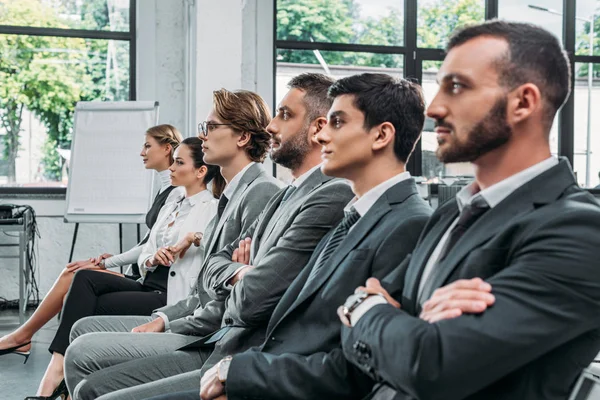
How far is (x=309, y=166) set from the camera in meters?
2.41

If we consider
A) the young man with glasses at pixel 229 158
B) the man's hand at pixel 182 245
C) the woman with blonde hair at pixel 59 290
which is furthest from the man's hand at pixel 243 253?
the woman with blonde hair at pixel 59 290

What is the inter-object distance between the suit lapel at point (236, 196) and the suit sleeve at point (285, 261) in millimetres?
804

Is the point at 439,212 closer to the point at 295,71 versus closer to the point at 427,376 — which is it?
the point at 427,376

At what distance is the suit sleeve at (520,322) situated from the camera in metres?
1.09

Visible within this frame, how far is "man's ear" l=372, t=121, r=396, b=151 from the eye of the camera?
1.82 meters

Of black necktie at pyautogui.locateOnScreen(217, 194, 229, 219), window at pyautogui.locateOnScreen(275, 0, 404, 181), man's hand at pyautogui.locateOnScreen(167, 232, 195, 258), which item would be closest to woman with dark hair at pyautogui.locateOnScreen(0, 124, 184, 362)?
man's hand at pyautogui.locateOnScreen(167, 232, 195, 258)

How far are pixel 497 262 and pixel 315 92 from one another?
133 centimetres

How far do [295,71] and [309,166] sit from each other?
5.38m

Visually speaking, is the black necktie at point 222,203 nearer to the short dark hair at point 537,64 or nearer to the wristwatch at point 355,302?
the wristwatch at point 355,302

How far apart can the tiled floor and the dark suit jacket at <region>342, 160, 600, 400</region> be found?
296 centimetres

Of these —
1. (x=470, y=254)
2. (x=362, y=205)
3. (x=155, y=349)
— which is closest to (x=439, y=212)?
(x=470, y=254)

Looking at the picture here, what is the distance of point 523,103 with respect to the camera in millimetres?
1247

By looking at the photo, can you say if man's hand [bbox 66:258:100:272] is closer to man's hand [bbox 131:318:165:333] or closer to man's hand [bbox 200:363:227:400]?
man's hand [bbox 131:318:165:333]

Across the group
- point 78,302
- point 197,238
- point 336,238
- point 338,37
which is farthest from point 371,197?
point 338,37
